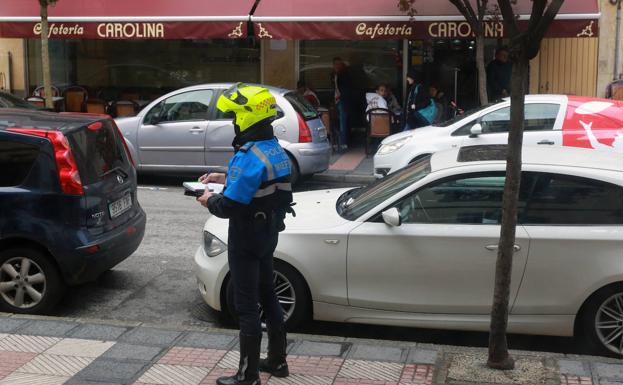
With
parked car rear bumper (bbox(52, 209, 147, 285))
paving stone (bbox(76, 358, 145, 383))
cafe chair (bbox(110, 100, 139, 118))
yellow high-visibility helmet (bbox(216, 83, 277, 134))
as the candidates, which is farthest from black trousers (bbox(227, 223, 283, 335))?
cafe chair (bbox(110, 100, 139, 118))

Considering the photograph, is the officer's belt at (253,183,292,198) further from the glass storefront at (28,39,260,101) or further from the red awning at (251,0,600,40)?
the glass storefront at (28,39,260,101)

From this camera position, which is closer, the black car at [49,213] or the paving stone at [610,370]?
the paving stone at [610,370]

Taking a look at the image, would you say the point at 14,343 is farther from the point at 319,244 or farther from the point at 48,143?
the point at 319,244

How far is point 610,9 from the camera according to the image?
17.3m

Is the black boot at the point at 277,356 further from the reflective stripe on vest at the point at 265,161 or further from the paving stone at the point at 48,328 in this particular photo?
the paving stone at the point at 48,328

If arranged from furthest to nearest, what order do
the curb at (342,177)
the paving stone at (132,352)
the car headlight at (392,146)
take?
the curb at (342,177) < the car headlight at (392,146) < the paving stone at (132,352)

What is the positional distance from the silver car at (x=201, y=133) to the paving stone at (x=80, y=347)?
7633mm

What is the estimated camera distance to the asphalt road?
22.2ft

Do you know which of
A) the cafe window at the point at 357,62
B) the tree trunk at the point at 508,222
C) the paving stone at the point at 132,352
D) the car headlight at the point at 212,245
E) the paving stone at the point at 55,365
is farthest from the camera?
the cafe window at the point at 357,62

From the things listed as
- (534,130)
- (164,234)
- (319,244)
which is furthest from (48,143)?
(534,130)

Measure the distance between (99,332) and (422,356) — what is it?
7.22 ft

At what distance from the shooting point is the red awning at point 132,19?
1678 cm

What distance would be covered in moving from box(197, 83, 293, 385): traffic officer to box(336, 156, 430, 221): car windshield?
1550mm

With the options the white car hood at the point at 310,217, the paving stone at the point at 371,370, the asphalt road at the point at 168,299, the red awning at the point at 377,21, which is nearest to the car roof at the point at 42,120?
the white car hood at the point at 310,217
